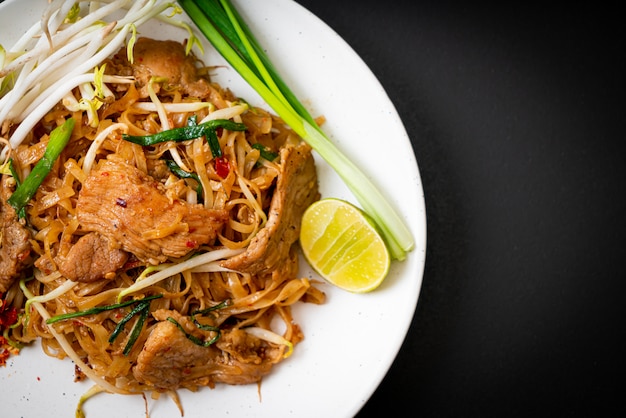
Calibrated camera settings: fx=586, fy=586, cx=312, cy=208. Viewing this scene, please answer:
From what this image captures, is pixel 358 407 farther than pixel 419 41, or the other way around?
pixel 419 41

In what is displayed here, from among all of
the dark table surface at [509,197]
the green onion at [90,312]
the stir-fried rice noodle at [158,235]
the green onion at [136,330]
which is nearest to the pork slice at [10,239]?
the stir-fried rice noodle at [158,235]

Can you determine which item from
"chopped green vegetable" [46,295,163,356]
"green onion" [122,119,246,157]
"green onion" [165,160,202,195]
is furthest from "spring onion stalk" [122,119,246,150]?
"chopped green vegetable" [46,295,163,356]

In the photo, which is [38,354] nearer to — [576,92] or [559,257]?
[559,257]

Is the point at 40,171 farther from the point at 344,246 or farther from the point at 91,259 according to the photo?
the point at 344,246

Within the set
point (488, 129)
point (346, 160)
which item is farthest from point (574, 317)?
point (346, 160)

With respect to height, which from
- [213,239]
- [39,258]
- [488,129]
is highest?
[488,129]

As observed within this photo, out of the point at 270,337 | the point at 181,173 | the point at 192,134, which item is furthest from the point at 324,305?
the point at 192,134

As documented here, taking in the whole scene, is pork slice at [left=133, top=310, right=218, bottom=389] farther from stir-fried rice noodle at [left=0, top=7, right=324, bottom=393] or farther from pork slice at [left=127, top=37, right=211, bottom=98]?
pork slice at [left=127, top=37, right=211, bottom=98]
